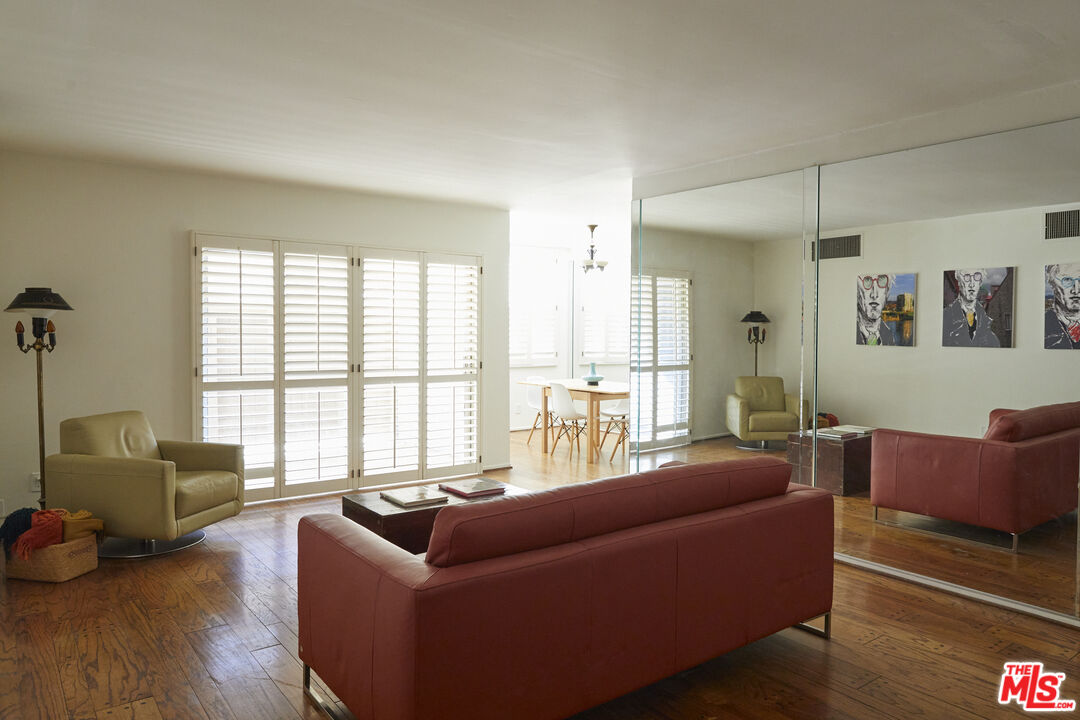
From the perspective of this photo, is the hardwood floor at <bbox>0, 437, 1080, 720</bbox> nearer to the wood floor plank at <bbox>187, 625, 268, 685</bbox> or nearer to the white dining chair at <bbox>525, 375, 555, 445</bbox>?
the wood floor plank at <bbox>187, 625, 268, 685</bbox>

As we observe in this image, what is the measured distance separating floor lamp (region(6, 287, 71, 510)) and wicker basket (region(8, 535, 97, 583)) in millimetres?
457

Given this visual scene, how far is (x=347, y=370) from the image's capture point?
5727 mm

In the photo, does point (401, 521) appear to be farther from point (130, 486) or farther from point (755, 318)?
point (755, 318)

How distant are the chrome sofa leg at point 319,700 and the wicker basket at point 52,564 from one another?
6.44 ft

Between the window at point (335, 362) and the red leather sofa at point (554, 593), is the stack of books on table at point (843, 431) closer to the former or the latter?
the red leather sofa at point (554, 593)

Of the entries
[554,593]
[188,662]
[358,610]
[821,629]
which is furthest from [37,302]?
[821,629]

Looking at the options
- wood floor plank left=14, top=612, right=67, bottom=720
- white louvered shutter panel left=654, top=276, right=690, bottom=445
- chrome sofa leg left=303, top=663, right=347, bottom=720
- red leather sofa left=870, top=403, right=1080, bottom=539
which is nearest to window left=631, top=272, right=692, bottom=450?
white louvered shutter panel left=654, top=276, right=690, bottom=445

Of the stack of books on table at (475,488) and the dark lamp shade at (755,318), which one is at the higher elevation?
the dark lamp shade at (755,318)

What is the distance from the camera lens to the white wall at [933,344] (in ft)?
10.8

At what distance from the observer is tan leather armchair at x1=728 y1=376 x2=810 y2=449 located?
4332mm

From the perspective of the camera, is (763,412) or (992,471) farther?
(763,412)

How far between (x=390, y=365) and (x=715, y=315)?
9.07 feet

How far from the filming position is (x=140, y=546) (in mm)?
4289

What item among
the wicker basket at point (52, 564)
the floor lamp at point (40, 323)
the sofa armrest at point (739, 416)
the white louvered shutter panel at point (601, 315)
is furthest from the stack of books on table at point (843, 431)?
the white louvered shutter panel at point (601, 315)
